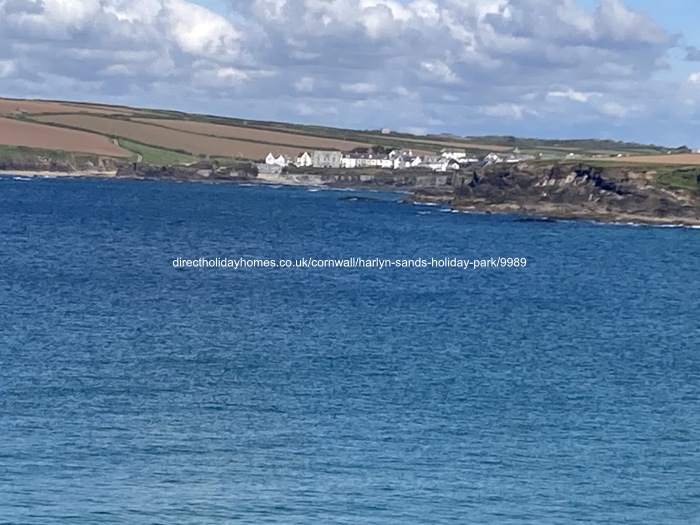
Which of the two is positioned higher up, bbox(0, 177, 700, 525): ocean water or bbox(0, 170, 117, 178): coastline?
bbox(0, 177, 700, 525): ocean water

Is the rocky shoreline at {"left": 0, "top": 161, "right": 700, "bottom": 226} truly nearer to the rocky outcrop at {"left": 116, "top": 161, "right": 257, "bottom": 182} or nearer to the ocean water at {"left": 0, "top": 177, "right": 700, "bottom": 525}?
the ocean water at {"left": 0, "top": 177, "right": 700, "bottom": 525}

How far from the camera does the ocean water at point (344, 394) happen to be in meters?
25.5

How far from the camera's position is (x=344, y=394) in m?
35.0

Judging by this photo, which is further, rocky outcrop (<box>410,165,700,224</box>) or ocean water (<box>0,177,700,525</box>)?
rocky outcrop (<box>410,165,700,224</box>)

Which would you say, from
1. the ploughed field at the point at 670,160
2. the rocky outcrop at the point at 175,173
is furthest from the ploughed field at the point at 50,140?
the ploughed field at the point at 670,160

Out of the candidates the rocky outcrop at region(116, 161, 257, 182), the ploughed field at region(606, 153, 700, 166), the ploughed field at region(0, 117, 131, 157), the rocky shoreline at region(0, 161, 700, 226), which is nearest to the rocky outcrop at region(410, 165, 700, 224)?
the rocky shoreline at region(0, 161, 700, 226)

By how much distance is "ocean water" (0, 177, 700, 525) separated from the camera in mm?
25469

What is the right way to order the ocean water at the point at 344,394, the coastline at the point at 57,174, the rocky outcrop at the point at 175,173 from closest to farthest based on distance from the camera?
the ocean water at the point at 344,394 → the rocky outcrop at the point at 175,173 → the coastline at the point at 57,174

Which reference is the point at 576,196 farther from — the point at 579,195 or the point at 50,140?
the point at 50,140

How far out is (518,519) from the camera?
80.2 ft

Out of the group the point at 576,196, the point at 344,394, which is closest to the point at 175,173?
the point at 576,196

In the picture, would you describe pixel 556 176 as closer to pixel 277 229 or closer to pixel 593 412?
pixel 277 229

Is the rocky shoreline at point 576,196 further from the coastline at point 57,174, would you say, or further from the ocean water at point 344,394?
the coastline at point 57,174

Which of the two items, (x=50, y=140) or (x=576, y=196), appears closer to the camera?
(x=576, y=196)
